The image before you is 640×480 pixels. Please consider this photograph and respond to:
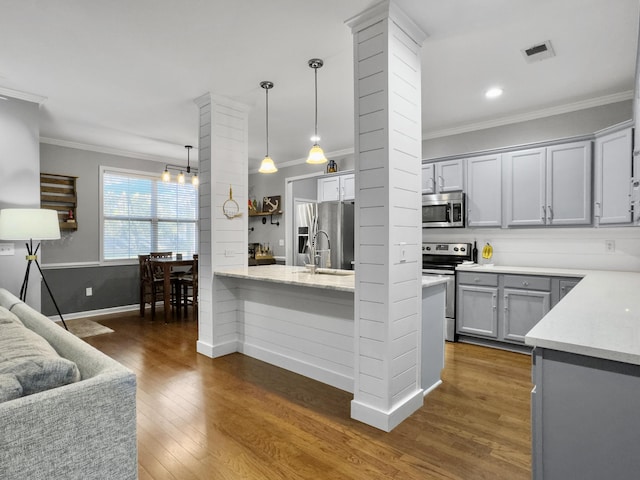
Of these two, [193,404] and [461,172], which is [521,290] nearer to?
[461,172]

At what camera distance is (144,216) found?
20.3ft

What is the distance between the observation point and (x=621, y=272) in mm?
3490

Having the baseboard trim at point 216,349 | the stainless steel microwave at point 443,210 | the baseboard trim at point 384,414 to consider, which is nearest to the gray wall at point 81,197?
the baseboard trim at point 216,349

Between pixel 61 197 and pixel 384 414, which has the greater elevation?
pixel 61 197

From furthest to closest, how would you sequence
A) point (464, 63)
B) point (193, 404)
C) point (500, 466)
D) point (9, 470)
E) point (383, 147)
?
1. point (464, 63)
2. point (193, 404)
3. point (383, 147)
4. point (500, 466)
5. point (9, 470)

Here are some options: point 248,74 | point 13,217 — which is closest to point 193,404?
point 13,217

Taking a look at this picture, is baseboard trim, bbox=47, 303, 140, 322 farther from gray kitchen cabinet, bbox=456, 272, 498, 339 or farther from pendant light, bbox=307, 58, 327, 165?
gray kitchen cabinet, bbox=456, 272, 498, 339

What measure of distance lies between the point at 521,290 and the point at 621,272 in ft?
2.92

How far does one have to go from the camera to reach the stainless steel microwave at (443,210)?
14.3 ft

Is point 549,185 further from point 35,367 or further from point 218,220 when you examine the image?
point 35,367

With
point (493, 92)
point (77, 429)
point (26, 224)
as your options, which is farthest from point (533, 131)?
point (26, 224)

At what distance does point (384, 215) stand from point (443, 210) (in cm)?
246

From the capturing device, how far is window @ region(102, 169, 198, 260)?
19.0 ft

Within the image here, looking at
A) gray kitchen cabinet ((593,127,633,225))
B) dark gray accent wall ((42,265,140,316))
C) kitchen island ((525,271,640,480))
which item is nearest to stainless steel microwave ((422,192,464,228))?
gray kitchen cabinet ((593,127,633,225))
